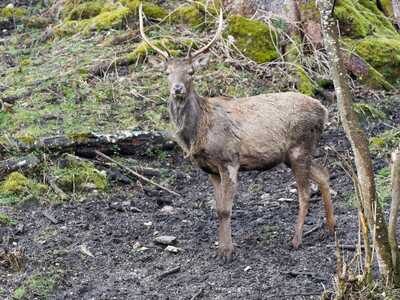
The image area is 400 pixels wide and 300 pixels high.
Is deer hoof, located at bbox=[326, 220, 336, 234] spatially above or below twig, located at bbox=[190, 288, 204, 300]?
below

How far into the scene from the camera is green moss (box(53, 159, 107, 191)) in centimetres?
926

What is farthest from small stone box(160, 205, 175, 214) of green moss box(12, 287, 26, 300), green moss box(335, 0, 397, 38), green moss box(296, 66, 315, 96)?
green moss box(335, 0, 397, 38)

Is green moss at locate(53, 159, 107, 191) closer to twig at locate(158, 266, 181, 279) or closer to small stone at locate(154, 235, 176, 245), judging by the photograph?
small stone at locate(154, 235, 176, 245)

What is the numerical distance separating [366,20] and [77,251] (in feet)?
27.1

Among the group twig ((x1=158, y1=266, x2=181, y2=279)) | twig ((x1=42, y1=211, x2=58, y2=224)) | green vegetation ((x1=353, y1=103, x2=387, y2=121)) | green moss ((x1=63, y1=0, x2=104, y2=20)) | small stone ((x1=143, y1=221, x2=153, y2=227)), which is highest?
twig ((x1=158, y1=266, x2=181, y2=279))

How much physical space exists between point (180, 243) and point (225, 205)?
620mm

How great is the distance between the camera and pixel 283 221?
8.36 metres

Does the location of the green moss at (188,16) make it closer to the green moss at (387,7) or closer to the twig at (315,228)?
the green moss at (387,7)

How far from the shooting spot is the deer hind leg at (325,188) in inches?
310

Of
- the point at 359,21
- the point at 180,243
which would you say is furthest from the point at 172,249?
the point at 359,21

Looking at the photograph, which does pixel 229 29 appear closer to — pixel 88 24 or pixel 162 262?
pixel 88 24

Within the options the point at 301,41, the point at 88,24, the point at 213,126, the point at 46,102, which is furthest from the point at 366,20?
the point at 213,126

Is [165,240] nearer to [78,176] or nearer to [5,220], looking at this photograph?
[5,220]

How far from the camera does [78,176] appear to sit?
9328 mm
